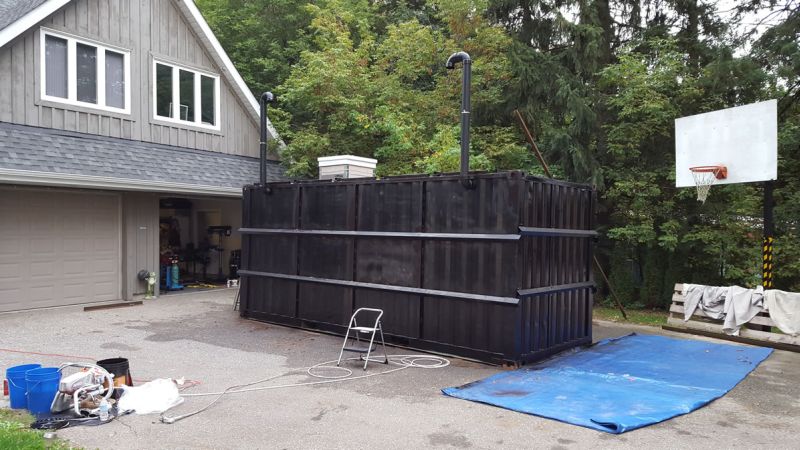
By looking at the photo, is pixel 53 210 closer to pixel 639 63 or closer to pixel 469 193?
pixel 469 193

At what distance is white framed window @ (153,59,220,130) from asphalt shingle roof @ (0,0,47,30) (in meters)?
2.62

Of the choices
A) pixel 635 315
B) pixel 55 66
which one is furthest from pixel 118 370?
pixel 635 315

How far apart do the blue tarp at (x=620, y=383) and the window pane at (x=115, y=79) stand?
34.1 ft

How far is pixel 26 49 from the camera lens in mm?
11078

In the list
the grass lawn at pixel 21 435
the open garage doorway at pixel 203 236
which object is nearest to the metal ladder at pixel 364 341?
the grass lawn at pixel 21 435

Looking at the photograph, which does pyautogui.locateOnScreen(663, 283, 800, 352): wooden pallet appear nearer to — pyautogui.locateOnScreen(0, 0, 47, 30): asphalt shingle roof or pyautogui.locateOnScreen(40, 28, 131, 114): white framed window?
pyautogui.locateOnScreen(40, 28, 131, 114): white framed window

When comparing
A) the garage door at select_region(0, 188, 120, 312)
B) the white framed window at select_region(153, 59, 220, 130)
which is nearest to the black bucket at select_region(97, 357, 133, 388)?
the garage door at select_region(0, 188, 120, 312)

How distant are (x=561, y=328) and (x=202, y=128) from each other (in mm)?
10394

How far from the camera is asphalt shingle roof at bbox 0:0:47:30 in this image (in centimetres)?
1118

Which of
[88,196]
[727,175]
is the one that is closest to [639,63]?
[727,175]

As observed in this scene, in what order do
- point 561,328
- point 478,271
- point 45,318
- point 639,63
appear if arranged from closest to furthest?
point 478,271, point 561,328, point 45,318, point 639,63

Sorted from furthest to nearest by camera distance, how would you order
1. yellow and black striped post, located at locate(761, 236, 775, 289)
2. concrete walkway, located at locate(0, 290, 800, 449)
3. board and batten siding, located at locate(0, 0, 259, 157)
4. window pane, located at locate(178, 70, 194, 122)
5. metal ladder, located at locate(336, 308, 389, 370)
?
window pane, located at locate(178, 70, 194, 122) → board and batten siding, located at locate(0, 0, 259, 157) → yellow and black striped post, located at locate(761, 236, 775, 289) → metal ladder, located at locate(336, 308, 389, 370) → concrete walkway, located at locate(0, 290, 800, 449)

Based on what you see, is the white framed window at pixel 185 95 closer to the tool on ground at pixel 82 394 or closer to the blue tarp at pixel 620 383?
the tool on ground at pixel 82 394

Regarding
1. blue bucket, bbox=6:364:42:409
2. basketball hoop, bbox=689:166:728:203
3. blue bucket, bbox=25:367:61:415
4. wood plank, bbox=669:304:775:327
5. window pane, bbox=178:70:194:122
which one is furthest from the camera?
window pane, bbox=178:70:194:122
